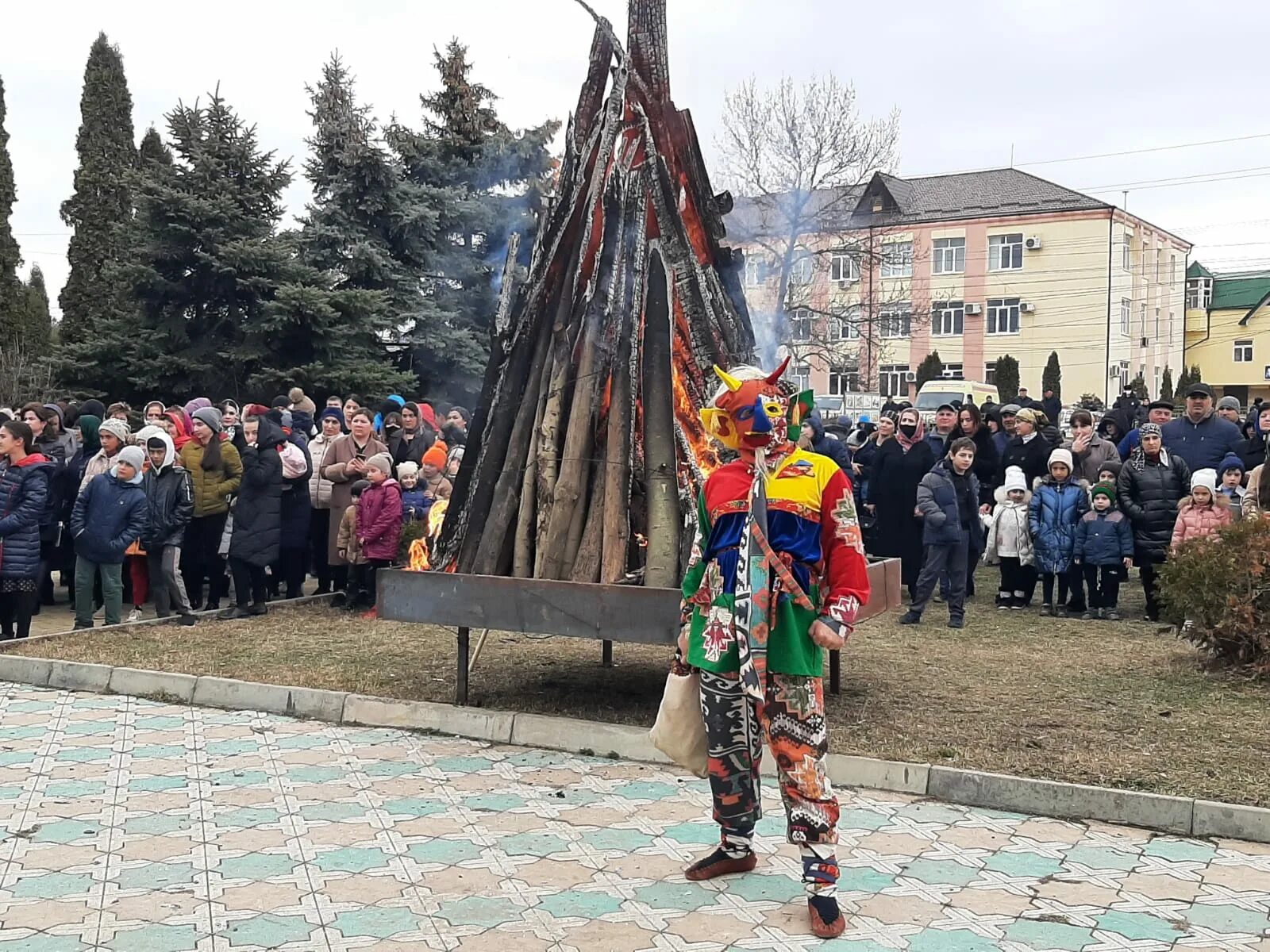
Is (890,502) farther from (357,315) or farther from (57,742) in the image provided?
(357,315)

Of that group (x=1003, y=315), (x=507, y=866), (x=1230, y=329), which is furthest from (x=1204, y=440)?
(x=1230, y=329)

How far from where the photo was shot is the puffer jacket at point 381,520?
1146 centimetres

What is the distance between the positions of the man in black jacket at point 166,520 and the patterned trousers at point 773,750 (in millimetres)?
7769

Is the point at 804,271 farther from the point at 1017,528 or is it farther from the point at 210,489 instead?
the point at 210,489

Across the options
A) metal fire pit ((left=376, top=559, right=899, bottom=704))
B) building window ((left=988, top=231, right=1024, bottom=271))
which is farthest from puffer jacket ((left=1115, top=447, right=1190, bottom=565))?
building window ((left=988, top=231, right=1024, bottom=271))

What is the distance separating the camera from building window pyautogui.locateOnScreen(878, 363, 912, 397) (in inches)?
2042

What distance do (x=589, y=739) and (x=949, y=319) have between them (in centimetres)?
4829

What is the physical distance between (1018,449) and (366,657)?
293 inches

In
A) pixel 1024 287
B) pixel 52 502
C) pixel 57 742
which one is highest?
pixel 1024 287

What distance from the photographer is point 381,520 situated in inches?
451

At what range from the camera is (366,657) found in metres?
9.55

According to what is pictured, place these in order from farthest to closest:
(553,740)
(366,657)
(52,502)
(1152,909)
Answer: (52,502)
(366,657)
(553,740)
(1152,909)

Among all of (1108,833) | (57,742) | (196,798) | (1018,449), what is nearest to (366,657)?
(57,742)

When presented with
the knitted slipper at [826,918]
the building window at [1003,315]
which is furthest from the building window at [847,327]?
the knitted slipper at [826,918]
